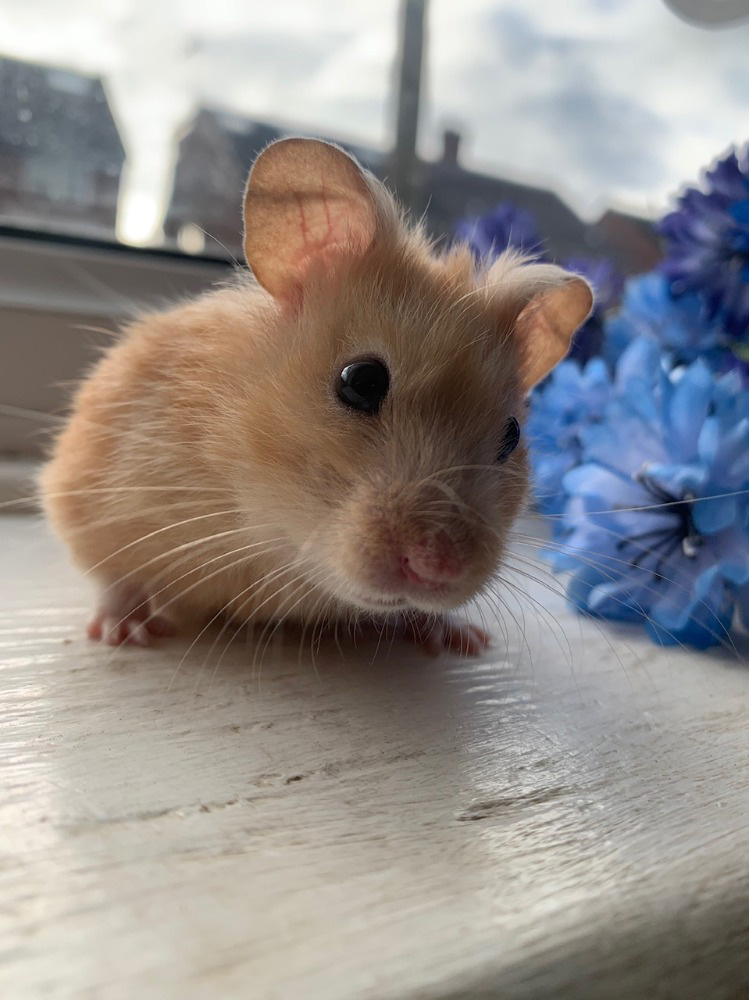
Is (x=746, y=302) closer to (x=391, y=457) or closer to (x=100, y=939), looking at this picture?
(x=391, y=457)

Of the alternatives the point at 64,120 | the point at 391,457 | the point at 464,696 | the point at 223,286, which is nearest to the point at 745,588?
the point at 464,696

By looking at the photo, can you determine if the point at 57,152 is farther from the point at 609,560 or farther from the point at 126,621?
the point at 609,560

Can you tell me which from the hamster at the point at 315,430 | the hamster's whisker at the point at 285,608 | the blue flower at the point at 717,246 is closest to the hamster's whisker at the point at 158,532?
the hamster at the point at 315,430

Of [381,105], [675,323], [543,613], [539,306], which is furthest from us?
[381,105]

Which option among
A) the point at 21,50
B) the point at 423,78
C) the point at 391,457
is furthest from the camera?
the point at 423,78

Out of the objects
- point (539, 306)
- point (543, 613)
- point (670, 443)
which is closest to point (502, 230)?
point (539, 306)
